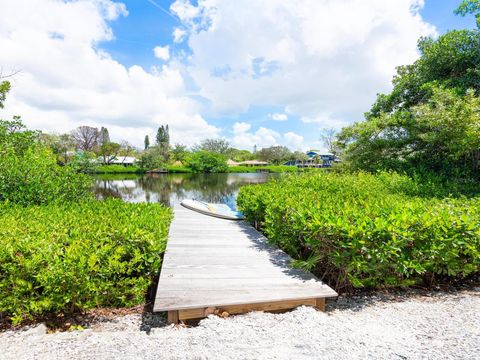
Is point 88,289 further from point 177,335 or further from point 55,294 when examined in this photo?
point 177,335

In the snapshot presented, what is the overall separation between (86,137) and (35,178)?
202 feet

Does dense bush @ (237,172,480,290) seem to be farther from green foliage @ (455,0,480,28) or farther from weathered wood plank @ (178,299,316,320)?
green foliage @ (455,0,480,28)

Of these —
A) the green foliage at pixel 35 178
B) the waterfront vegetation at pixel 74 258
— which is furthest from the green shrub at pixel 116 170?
the waterfront vegetation at pixel 74 258

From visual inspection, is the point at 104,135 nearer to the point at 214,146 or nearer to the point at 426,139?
the point at 214,146

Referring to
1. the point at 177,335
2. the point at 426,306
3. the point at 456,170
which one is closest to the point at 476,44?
the point at 456,170

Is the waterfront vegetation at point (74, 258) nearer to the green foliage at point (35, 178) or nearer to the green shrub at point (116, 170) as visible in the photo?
the green foliage at point (35, 178)

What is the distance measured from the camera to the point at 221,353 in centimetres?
197

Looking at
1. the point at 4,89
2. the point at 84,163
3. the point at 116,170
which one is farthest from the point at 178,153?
the point at 4,89

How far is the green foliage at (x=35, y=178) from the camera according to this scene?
5.18 meters

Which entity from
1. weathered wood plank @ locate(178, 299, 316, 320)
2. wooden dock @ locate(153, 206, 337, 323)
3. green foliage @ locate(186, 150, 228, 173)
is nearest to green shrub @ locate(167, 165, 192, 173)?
green foliage @ locate(186, 150, 228, 173)

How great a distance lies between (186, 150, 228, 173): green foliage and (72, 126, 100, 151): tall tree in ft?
74.1

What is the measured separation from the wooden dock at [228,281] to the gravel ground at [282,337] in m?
0.14

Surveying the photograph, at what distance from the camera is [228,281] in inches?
121

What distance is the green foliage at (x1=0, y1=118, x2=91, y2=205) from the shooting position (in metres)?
5.18
